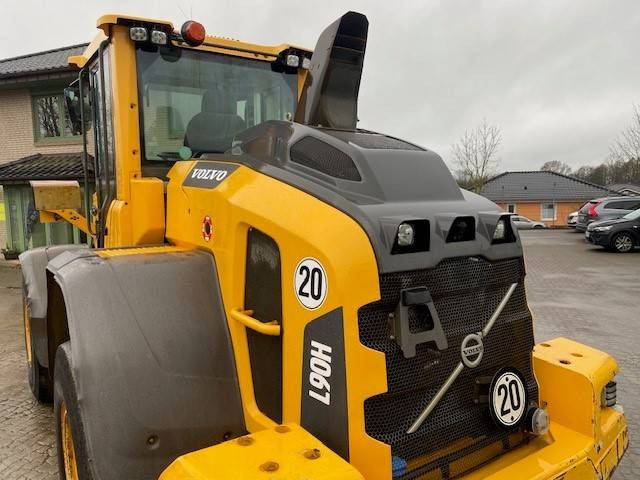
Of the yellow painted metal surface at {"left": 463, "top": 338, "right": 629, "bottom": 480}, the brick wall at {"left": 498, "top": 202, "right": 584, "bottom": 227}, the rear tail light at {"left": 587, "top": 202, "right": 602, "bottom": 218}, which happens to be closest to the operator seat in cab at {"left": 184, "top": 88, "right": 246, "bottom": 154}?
the yellow painted metal surface at {"left": 463, "top": 338, "right": 629, "bottom": 480}

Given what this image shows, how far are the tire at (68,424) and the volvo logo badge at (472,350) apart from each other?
161 cm

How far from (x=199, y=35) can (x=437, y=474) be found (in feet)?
8.70

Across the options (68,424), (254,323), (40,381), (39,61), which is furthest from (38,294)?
(39,61)

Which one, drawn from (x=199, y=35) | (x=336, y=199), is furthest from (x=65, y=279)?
(x=199, y=35)

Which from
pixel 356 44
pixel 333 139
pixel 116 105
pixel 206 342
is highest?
pixel 356 44

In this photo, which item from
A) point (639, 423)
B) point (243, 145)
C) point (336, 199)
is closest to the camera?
point (336, 199)

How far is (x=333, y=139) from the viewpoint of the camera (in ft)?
7.71

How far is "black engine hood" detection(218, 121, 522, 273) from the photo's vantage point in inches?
79.8

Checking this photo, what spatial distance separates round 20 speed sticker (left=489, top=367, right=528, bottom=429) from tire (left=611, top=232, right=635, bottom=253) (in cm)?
1644

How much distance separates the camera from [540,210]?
46.2 metres

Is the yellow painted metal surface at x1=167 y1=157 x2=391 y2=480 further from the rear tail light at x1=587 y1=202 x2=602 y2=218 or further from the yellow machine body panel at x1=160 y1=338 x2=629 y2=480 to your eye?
the rear tail light at x1=587 y1=202 x2=602 y2=218

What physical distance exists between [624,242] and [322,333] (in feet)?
57.1

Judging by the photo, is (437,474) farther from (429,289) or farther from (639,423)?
(639,423)

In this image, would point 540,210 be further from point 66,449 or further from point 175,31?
point 66,449
